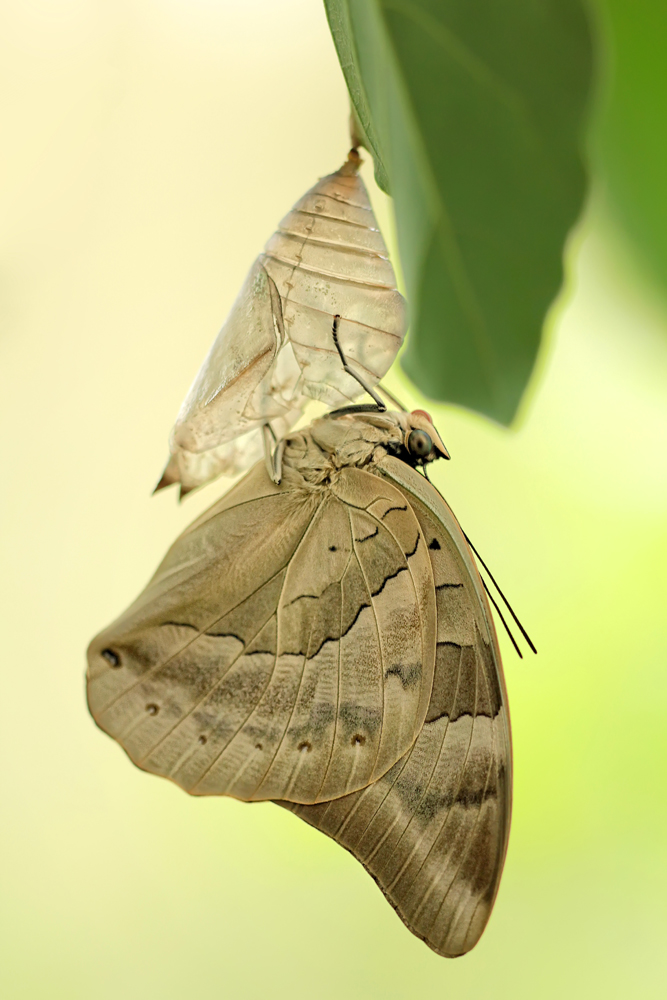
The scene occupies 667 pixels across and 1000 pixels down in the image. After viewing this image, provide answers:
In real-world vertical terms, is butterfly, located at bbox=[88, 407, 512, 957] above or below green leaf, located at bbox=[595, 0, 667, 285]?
below

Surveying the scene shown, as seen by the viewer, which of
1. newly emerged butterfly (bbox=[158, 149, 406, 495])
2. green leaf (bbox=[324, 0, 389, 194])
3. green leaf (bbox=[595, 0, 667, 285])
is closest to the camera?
green leaf (bbox=[324, 0, 389, 194])

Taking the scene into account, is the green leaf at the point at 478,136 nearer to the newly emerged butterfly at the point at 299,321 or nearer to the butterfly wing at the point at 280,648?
the newly emerged butterfly at the point at 299,321

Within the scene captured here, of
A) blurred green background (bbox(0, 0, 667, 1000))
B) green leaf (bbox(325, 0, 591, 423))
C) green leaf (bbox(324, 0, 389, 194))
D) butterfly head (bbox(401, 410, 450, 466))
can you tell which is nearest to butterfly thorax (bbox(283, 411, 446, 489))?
butterfly head (bbox(401, 410, 450, 466))

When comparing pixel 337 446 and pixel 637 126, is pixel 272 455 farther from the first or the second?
pixel 637 126

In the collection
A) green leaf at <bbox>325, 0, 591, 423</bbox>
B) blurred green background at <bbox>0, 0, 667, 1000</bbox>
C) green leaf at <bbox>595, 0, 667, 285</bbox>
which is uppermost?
green leaf at <bbox>595, 0, 667, 285</bbox>

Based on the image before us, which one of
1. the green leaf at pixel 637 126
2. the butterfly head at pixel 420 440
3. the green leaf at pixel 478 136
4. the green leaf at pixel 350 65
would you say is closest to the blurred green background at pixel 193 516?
the green leaf at pixel 637 126

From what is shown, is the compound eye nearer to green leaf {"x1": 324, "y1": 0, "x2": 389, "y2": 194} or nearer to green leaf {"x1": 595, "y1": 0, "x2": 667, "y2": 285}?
green leaf {"x1": 324, "y1": 0, "x2": 389, "y2": 194}

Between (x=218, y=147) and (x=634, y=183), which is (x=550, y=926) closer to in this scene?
(x=634, y=183)

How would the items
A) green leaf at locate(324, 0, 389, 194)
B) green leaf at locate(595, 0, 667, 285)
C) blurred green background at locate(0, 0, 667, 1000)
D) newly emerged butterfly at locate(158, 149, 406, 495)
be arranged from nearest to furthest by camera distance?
green leaf at locate(324, 0, 389, 194) → newly emerged butterfly at locate(158, 149, 406, 495) → green leaf at locate(595, 0, 667, 285) → blurred green background at locate(0, 0, 667, 1000)

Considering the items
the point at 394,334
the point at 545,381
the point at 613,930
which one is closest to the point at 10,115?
the point at 394,334
